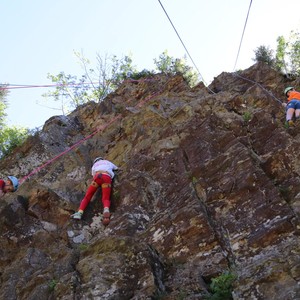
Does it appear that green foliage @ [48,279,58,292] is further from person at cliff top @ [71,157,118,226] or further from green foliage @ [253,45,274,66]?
green foliage @ [253,45,274,66]

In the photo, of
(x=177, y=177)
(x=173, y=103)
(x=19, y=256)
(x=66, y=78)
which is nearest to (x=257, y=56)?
(x=173, y=103)

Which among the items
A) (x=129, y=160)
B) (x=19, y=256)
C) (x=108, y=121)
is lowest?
(x=19, y=256)

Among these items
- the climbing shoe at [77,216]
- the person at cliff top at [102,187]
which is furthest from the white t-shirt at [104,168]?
the climbing shoe at [77,216]

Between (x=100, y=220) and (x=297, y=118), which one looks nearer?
(x=100, y=220)

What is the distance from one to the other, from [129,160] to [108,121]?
5701mm

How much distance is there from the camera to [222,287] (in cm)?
579

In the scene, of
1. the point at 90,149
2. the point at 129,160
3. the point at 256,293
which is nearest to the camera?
the point at 256,293

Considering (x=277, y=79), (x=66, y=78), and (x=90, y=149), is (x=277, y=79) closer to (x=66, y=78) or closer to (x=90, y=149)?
(x=90, y=149)

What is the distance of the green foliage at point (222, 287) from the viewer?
223 inches

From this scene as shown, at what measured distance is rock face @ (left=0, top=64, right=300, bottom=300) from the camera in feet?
20.7

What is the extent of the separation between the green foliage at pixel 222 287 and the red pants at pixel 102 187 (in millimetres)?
4213


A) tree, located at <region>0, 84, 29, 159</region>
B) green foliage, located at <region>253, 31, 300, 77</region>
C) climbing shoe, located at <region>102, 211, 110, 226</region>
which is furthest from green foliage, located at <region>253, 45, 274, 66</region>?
climbing shoe, located at <region>102, 211, 110, 226</region>

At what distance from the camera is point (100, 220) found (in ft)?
32.2

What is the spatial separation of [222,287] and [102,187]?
4.90 metres
